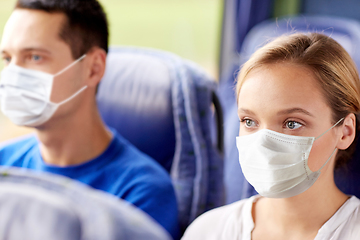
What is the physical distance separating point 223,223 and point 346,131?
39 cm

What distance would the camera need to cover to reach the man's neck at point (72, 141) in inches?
53.7

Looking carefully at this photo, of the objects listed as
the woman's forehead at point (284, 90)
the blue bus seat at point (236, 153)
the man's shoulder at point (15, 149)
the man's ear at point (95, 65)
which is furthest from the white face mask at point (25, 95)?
the woman's forehead at point (284, 90)

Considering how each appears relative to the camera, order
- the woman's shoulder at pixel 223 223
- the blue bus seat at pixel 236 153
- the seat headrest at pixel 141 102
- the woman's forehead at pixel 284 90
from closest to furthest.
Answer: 1. the woman's forehead at pixel 284 90
2. the woman's shoulder at pixel 223 223
3. the blue bus seat at pixel 236 153
4. the seat headrest at pixel 141 102

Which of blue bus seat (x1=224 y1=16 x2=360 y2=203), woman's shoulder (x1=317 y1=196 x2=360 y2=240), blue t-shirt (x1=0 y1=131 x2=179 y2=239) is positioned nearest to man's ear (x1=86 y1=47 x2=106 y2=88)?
blue t-shirt (x1=0 y1=131 x2=179 y2=239)

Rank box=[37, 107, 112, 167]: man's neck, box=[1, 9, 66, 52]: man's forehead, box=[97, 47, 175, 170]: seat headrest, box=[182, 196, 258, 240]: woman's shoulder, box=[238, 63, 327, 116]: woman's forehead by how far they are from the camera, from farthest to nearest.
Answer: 1. box=[97, 47, 175, 170]: seat headrest
2. box=[37, 107, 112, 167]: man's neck
3. box=[1, 9, 66, 52]: man's forehead
4. box=[182, 196, 258, 240]: woman's shoulder
5. box=[238, 63, 327, 116]: woman's forehead

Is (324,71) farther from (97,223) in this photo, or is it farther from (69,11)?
(69,11)

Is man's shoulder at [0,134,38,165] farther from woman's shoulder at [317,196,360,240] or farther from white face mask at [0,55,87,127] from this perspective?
woman's shoulder at [317,196,360,240]

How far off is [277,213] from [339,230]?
150 mm

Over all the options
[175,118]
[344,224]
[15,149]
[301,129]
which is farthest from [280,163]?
[15,149]

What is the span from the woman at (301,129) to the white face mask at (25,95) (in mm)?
720

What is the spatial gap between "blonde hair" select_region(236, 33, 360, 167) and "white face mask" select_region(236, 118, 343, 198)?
0.19ft

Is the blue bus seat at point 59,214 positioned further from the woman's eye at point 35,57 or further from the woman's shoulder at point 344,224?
the woman's eye at point 35,57

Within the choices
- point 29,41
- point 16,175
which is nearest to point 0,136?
point 29,41

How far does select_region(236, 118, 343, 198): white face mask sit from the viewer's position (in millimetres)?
833
